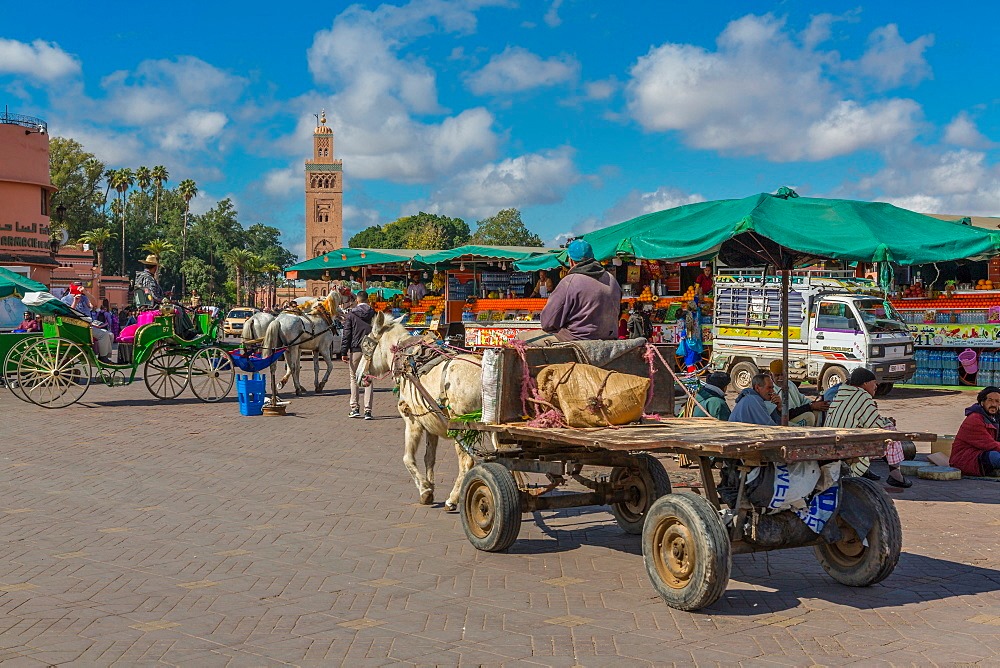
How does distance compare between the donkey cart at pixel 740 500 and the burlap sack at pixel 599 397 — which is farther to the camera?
the burlap sack at pixel 599 397

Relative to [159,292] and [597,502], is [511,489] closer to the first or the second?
[597,502]

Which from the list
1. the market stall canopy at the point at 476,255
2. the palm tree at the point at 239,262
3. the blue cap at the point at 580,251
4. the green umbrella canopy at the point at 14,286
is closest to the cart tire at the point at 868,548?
the blue cap at the point at 580,251

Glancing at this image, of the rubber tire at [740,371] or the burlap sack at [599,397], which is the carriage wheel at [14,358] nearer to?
the burlap sack at [599,397]

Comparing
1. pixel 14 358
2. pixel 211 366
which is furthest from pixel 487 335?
pixel 14 358

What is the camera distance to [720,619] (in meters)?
5.82

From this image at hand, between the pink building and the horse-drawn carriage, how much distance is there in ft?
94.2

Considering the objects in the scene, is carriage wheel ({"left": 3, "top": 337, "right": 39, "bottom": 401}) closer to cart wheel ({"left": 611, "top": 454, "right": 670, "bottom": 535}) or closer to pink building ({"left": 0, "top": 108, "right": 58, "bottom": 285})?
cart wheel ({"left": 611, "top": 454, "right": 670, "bottom": 535})

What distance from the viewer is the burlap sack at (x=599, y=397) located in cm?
678

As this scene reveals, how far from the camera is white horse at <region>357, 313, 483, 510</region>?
27.4ft

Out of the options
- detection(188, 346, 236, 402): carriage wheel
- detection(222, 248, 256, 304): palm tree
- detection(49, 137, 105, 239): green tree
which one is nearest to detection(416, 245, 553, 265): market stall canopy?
detection(188, 346, 236, 402): carriage wheel

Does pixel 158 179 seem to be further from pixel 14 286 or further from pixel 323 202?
pixel 14 286

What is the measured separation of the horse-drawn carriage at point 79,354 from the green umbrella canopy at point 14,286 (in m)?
4.04

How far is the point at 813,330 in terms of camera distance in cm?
1950

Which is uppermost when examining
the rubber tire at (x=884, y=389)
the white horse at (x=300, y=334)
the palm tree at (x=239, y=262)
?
the palm tree at (x=239, y=262)
